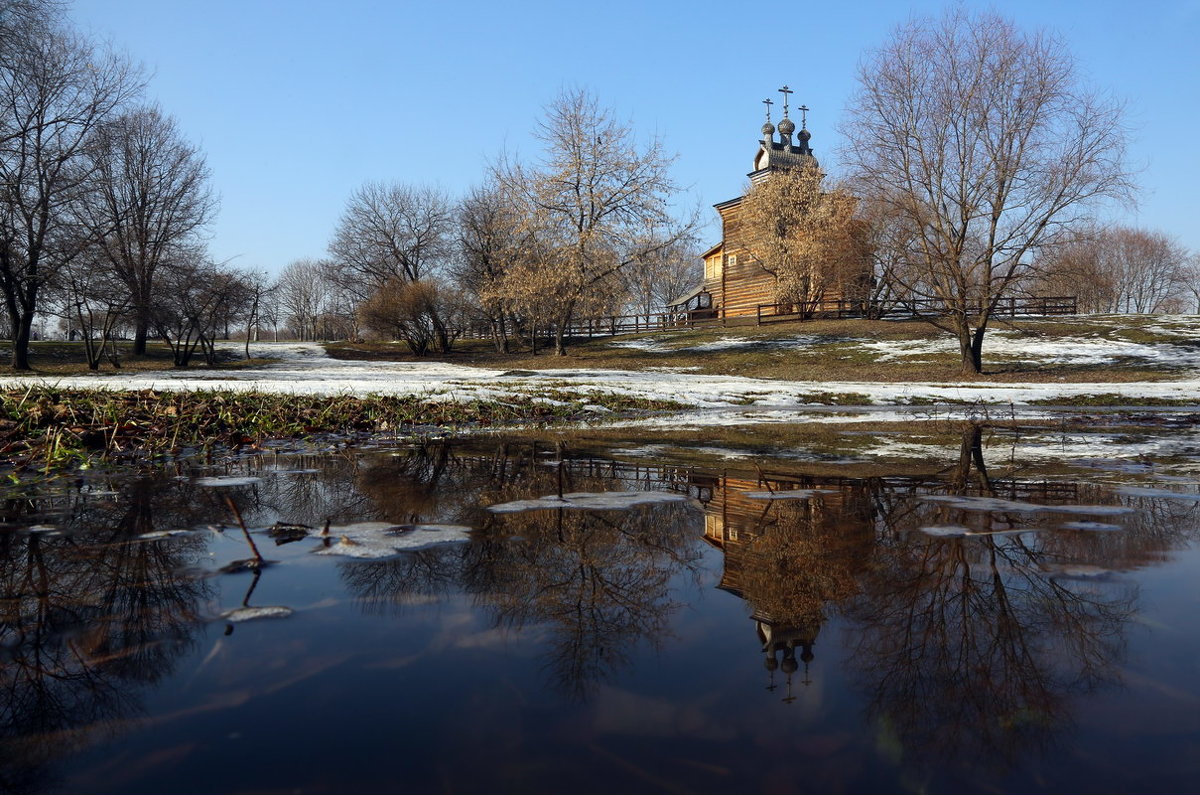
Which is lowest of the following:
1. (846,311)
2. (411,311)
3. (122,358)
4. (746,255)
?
(122,358)

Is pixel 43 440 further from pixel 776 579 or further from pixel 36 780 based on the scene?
pixel 776 579

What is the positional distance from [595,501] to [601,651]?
203cm

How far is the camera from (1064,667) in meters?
1.76

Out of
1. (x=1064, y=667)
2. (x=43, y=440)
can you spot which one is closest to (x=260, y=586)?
(x=1064, y=667)

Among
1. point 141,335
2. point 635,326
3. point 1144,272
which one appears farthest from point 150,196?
point 1144,272

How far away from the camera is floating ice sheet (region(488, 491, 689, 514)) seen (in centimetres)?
374

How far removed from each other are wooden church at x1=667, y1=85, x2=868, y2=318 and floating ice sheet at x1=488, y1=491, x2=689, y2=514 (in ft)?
149

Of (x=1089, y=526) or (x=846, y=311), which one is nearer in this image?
(x=1089, y=526)

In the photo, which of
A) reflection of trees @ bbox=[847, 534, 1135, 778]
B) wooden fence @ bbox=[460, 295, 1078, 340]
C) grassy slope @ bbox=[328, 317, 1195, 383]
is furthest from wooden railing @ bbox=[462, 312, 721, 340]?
reflection of trees @ bbox=[847, 534, 1135, 778]

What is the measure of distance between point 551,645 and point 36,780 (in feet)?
3.57

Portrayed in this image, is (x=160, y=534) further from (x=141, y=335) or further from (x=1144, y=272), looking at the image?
(x=1144, y=272)

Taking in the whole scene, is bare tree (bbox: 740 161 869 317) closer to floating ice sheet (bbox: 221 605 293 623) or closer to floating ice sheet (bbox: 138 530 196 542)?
floating ice sheet (bbox: 138 530 196 542)

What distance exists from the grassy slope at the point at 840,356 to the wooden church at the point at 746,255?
273 inches

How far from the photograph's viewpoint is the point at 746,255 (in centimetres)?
5028
